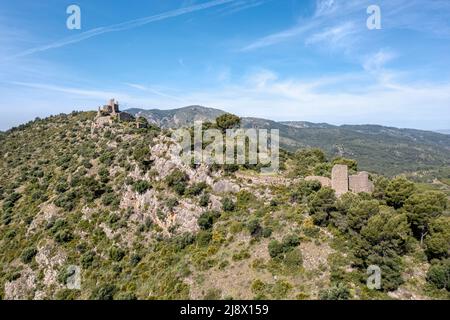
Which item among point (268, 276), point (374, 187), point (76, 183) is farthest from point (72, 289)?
point (374, 187)

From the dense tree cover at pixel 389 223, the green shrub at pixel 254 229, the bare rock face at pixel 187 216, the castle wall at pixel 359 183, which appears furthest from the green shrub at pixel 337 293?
the bare rock face at pixel 187 216

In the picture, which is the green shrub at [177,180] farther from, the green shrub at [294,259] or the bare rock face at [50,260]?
the green shrub at [294,259]

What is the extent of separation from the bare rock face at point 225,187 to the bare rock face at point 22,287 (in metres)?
26.1

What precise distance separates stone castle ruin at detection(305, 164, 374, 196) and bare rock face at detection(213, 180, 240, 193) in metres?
9.44

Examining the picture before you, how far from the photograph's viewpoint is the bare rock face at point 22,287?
40406 millimetres

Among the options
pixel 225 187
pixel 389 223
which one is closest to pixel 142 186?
pixel 225 187

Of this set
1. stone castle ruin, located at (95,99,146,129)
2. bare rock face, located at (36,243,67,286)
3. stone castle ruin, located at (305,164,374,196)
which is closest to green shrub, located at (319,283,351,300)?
stone castle ruin, located at (305,164,374,196)

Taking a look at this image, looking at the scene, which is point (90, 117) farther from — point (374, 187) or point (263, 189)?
point (374, 187)

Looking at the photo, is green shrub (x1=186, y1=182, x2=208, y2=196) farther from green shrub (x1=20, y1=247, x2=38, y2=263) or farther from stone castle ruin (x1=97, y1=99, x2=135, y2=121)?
stone castle ruin (x1=97, y1=99, x2=135, y2=121)

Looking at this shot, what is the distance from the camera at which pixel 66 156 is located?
63.7 metres

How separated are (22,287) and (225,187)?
94.5ft

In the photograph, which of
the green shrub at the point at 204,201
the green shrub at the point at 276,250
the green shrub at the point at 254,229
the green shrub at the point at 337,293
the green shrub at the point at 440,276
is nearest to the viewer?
the green shrub at the point at 337,293

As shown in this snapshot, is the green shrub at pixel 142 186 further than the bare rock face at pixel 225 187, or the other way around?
the green shrub at pixel 142 186
